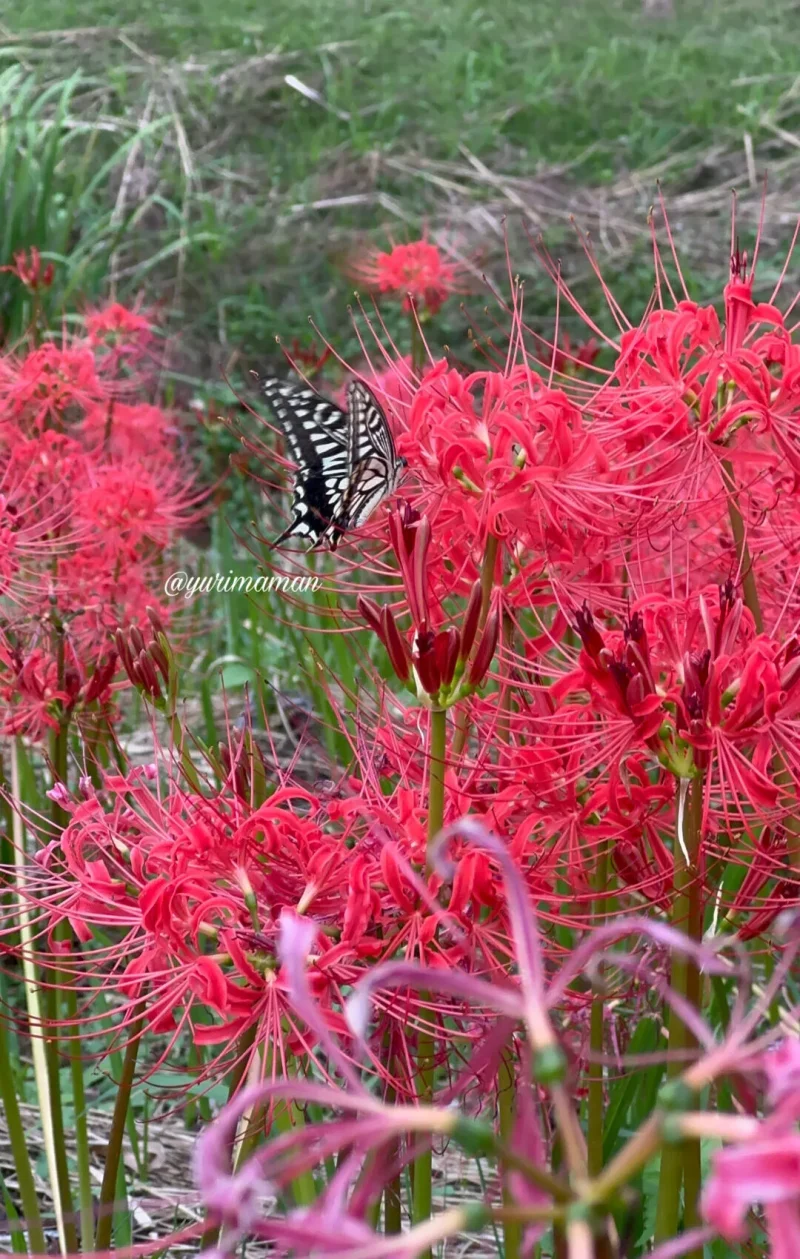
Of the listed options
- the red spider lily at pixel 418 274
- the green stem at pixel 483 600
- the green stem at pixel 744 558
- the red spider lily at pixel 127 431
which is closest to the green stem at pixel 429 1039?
the green stem at pixel 483 600

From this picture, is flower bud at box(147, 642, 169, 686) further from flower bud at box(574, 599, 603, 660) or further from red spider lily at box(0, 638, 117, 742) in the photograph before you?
flower bud at box(574, 599, 603, 660)

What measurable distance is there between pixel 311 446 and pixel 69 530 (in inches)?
22.9

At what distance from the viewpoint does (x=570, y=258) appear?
7477 millimetres

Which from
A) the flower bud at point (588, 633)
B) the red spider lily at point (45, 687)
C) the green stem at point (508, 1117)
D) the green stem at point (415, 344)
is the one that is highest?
the flower bud at point (588, 633)

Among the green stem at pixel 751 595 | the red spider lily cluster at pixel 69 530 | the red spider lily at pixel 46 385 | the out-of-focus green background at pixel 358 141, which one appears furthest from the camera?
the out-of-focus green background at pixel 358 141

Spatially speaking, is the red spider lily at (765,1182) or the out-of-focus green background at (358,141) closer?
the red spider lily at (765,1182)

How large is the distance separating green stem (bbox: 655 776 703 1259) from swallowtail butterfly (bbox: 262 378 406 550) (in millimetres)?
610

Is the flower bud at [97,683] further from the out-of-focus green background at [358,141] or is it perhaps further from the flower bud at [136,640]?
the out-of-focus green background at [358,141]

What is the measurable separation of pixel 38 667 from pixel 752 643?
1.15 meters

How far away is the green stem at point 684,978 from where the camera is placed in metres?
1.03

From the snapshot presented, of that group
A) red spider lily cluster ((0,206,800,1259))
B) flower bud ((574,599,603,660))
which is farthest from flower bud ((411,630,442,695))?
flower bud ((574,599,603,660))

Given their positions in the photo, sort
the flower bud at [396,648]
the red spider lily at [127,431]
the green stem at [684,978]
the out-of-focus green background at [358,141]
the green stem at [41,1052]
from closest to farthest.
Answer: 1. the green stem at [684,978]
2. the flower bud at [396,648]
3. the green stem at [41,1052]
4. the red spider lily at [127,431]
5. the out-of-focus green background at [358,141]

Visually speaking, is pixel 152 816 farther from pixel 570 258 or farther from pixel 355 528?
pixel 570 258

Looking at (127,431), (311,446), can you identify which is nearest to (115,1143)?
(311,446)
